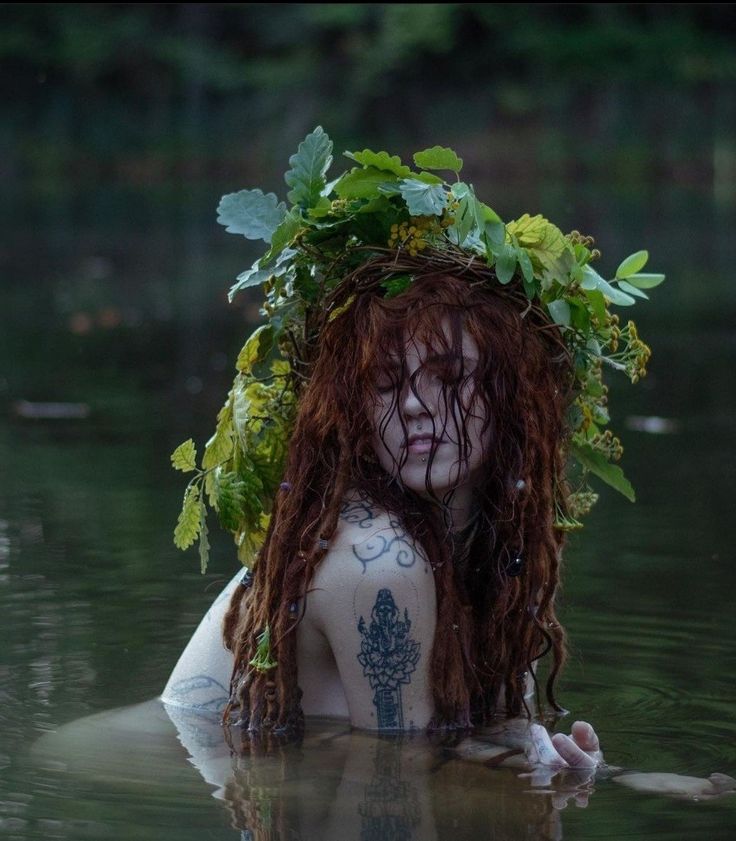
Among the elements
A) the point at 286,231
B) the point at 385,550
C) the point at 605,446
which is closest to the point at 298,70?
the point at 605,446

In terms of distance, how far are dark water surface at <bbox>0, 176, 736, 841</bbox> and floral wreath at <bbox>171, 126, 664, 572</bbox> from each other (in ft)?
1.95

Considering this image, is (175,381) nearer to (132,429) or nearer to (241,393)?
(132,429)

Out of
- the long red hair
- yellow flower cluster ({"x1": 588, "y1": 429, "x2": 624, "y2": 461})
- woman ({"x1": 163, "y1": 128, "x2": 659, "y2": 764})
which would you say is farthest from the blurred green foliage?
the long red hair

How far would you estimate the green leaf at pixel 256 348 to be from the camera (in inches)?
170

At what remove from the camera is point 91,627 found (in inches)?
217

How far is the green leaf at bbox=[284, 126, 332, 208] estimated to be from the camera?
409 centimetres

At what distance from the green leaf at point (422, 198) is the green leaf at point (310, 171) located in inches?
8.9

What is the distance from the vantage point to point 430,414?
3992 mm

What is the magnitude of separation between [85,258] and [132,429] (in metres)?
11.6

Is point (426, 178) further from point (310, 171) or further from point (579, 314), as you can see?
point (579, 314)

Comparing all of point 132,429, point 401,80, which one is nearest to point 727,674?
point 132,429

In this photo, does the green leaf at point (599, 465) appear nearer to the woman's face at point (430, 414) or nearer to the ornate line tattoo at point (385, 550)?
the woman's face at point (430, 414)

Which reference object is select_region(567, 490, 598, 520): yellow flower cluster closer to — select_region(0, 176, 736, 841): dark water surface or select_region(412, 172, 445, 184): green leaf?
select_region(0, 176, 736, 841): dark water surface

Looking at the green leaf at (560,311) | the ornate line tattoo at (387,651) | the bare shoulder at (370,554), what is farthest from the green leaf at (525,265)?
the ornate line tattoo at (387,651)
